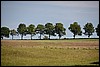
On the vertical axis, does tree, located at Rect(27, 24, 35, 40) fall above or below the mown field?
above

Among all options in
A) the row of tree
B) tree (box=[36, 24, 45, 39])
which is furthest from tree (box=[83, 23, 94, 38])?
tree (box=[36, 24, 45, 39])

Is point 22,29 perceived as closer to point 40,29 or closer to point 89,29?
point 40,29

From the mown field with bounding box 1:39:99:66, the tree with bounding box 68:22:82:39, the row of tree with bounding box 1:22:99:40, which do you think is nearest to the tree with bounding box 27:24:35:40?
the row of tree with bounding box 1:22:99:40

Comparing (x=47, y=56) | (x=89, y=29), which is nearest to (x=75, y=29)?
(x=89, y=29)

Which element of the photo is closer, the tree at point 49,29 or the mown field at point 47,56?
the mown field at point 47,56

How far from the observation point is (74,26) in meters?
129

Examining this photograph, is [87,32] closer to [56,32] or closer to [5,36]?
[56,32]

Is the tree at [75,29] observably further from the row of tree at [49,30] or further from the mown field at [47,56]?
the mown field at [47,56]

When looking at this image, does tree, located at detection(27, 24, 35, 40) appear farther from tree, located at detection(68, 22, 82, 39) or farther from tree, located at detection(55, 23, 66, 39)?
tree, located at detection(68, 22, 82, 39)

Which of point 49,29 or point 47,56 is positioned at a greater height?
point 49,29

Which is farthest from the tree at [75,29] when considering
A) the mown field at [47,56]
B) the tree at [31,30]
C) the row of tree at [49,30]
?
the mown field at [47,56]

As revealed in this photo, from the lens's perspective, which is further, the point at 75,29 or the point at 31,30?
the point at 31,30

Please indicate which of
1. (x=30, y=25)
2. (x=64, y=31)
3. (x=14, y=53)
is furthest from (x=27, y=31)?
(x=14, y=53)

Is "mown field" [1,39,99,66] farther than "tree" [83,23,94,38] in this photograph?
No
